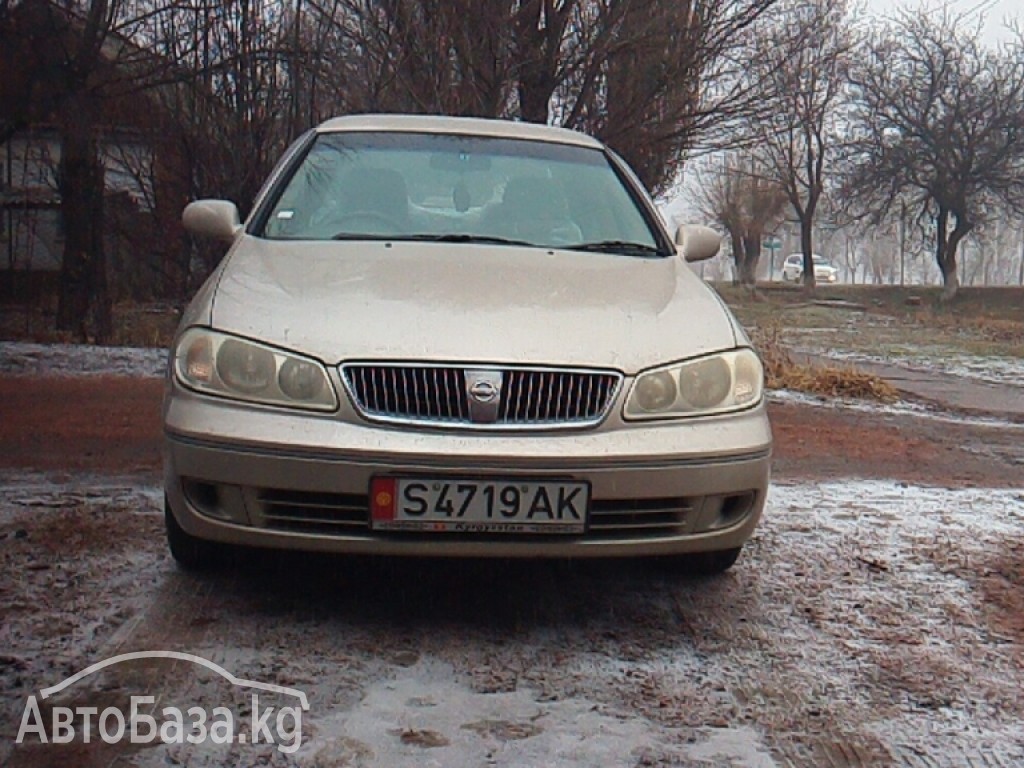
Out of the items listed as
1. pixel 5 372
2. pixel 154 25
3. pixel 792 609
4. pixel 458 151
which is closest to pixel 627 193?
pixel 458 151

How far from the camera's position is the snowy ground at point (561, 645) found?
2.53 m

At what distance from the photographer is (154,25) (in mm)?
10391

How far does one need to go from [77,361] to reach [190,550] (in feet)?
20.2

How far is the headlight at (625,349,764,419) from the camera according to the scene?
10.4 feet

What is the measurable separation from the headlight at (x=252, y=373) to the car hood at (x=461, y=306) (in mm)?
42

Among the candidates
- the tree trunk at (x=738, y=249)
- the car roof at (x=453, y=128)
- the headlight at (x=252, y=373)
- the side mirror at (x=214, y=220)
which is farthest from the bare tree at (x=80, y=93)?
the tree trunk at (x=738, y=249)

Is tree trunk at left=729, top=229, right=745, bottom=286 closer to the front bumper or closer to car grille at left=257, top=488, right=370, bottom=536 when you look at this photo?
the front bumper

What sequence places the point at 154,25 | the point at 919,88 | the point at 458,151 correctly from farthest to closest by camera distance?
the point at 919,88 < the point at 154,25 < the point at 458,151

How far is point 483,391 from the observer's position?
302 cm

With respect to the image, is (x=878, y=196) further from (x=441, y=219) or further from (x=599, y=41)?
(x=441, y=219)

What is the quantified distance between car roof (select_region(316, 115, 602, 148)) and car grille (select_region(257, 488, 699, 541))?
2.19 meters

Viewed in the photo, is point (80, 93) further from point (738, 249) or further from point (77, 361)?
point (738, 249)

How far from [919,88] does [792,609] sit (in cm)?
3328

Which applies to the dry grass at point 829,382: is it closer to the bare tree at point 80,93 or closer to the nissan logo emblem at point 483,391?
the bare tree at point 80,93
